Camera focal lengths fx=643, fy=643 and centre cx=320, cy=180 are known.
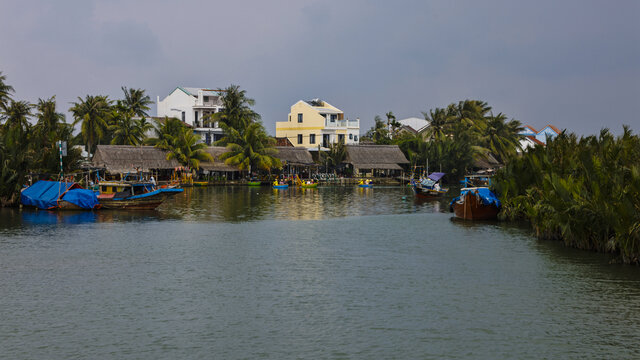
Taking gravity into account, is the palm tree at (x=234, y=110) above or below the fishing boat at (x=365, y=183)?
above

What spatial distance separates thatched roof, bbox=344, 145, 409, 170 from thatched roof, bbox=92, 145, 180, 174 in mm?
29353

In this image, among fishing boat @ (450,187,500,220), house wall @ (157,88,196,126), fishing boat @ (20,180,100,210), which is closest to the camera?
fishing boat @ (450,187,500,220)

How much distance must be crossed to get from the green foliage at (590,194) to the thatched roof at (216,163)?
61.0 meters

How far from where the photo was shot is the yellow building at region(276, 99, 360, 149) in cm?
11325

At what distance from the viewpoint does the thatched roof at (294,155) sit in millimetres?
101438

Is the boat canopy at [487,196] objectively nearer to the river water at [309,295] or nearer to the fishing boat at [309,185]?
the river water at [309,295]

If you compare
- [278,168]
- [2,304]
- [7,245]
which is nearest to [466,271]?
[2,304]

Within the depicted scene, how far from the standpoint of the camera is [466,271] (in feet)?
87.4

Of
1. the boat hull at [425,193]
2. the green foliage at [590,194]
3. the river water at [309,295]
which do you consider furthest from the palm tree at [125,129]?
the green foliage at [590,194]

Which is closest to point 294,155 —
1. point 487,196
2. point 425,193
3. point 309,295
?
point 425,193

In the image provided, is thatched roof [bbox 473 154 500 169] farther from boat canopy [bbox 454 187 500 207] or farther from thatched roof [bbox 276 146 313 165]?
boat canopy [bbox 454 187 500 207]

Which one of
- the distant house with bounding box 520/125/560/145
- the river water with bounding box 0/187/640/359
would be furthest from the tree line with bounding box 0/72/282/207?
the distant house with bounding box 520/125/560/145

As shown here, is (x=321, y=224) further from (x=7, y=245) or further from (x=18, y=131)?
(x=18, y=131)

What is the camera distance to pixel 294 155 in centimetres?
10306
